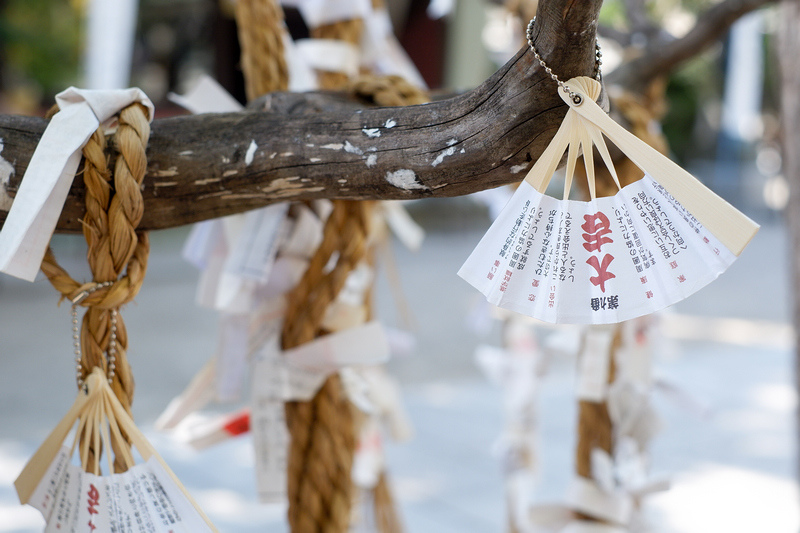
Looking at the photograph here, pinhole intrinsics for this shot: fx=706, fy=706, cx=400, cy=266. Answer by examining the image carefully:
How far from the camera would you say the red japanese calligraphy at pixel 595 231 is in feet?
1.02

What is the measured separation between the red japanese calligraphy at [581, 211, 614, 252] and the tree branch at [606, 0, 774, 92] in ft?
1.66

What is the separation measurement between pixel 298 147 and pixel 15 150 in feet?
0.48

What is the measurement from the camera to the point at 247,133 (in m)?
0.38

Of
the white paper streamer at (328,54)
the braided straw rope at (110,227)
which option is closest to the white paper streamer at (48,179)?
the braided straw rope at (110,227)

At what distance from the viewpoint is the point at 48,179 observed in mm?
343

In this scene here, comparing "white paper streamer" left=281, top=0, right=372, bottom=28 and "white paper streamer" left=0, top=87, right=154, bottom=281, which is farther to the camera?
"white paper streamer" left=281, top=0, right=372, bottom=28

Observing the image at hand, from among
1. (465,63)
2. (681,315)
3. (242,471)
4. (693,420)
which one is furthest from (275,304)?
(465,63)

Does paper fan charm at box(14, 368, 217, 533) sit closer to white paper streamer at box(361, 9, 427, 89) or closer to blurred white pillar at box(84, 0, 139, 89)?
white paper streamer at box(361, 9, 427, 89)

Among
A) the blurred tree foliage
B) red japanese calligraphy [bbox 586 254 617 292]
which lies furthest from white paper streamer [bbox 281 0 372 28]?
the blurred tree foliage

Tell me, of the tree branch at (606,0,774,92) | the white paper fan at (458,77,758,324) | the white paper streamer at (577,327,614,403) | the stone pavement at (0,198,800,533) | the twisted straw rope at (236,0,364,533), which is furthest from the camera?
the stone pavement at (0,198,800,533)

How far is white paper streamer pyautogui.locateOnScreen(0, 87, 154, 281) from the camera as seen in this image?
0.34 metres

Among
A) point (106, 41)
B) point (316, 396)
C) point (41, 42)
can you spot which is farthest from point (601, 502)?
point (41, 42)

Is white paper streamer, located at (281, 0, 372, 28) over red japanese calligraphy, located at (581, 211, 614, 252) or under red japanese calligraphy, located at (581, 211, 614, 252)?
over

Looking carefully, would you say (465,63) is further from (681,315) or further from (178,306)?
(178,306)
